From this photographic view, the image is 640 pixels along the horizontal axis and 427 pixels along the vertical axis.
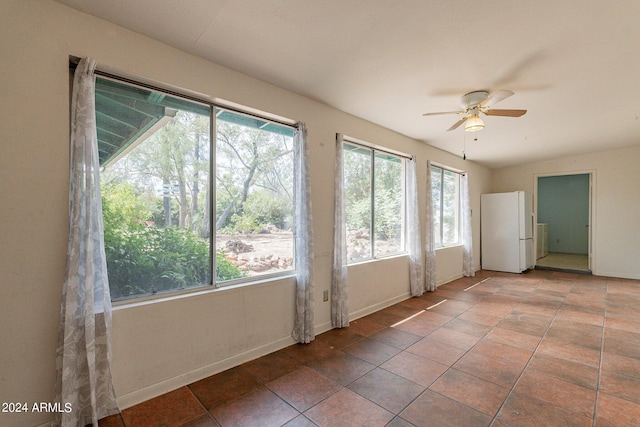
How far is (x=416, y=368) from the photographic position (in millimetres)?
2436

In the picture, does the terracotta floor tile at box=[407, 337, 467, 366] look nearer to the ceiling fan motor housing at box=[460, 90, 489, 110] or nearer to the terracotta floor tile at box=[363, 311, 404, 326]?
the terracotta floor tile at box=[363, 311, 404, 326]

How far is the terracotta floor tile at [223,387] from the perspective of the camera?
79.7 inches

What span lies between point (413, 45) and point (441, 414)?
2.65 m

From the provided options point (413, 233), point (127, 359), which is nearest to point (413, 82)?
point (413, 233)

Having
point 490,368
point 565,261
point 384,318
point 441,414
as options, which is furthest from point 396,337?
point 565,261

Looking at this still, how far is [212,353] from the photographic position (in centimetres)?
235

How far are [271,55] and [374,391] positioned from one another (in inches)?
108

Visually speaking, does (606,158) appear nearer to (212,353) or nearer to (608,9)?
(608,9)

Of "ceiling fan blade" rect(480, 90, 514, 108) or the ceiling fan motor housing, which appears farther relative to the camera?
the ceiling fan motor housing

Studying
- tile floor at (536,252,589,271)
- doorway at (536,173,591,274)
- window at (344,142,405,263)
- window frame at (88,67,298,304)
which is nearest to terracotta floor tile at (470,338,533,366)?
window at (344,142,405,263)

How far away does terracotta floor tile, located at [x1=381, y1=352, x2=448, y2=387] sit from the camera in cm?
228

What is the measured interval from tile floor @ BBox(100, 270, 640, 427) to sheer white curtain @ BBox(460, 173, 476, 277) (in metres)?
2.27

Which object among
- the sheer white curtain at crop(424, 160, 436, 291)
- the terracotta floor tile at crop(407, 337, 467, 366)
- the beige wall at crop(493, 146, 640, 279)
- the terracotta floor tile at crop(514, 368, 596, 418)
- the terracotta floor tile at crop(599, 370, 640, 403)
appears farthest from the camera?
the beige wall at crop(493, 146, 640, 279)

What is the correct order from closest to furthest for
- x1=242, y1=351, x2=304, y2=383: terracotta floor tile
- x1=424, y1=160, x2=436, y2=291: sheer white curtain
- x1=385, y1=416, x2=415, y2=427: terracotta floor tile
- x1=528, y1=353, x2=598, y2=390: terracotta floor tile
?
x1=385, y1=416, x2=415, y2=427: terracotta floor tile, x1=528, y1=353, x2=598, y2=390: terracotta floor tile, x1=242, y1=351, x2=304, y2=383: terracotta floor tile, x1=424, y1=160, x2=436, y2=291: sheer white curtain
